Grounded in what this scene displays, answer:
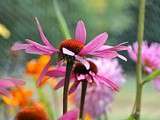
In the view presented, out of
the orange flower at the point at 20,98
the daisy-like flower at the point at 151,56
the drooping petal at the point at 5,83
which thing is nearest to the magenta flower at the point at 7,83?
the drooping petal at the point at 5,83

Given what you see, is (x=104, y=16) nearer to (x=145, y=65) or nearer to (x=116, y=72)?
(x=116, y=72)

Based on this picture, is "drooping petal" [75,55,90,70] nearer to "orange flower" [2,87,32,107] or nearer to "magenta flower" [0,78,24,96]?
"magenta flower" [0,78,24,96]

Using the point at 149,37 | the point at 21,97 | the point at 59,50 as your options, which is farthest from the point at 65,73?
the point at 21,97

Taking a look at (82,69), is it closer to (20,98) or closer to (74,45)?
(74,45)

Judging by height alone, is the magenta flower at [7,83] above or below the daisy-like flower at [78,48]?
below

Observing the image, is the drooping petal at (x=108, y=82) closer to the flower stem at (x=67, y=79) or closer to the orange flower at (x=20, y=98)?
the flower stem at (x=67, y=79)

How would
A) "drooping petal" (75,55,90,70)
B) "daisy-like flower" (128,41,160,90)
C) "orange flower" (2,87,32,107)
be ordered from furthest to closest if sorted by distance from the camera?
"orange flower" (2,87,32,107) → "daisy-like flower" (128,41,160,90) → "drooping petal" (75,55,90,70)

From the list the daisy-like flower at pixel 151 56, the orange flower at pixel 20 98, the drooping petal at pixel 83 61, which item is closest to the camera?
the drooping petal at pixel 83 61

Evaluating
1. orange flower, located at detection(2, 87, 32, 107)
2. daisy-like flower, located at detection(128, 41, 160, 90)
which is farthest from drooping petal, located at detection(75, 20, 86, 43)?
orange flower, located at detection(2, 87, 32, 107)

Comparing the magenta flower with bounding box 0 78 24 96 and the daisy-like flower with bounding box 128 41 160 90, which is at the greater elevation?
the daisy-like flower with bounding box 128 41 160 90

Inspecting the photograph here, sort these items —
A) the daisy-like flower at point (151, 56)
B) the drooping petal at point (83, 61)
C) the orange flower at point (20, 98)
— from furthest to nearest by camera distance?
1. the orange flower at point (20, 98)
2. the daisy-like flower at point (151, 56)
3. the drooping petal at point (83, 61)

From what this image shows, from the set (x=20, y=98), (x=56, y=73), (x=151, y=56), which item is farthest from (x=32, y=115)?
(x=20, y=98)
